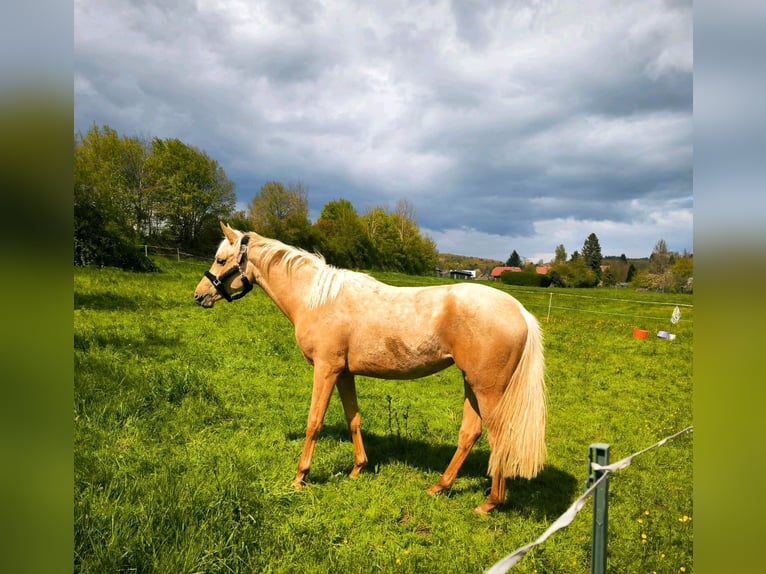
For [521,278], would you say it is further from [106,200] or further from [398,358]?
[398,358]

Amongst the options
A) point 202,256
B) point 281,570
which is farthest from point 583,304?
point 202,256

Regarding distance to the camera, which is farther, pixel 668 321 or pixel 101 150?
pixel 101 150

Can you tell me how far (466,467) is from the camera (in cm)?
440

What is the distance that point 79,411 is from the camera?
4.34m

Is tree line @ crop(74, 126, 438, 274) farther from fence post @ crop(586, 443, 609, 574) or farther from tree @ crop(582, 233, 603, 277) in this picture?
tree @ crop(582, 233, 603, 277)

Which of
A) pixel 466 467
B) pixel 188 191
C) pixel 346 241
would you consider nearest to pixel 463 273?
pixel 346 241

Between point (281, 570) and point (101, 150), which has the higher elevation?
point (101, 150)

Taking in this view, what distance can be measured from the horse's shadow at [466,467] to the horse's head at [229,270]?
6.80ft

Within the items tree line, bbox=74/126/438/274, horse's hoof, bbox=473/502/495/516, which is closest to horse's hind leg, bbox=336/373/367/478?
horse's hoof, bbox=473/502/495/516

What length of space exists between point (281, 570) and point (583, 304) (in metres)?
23.9

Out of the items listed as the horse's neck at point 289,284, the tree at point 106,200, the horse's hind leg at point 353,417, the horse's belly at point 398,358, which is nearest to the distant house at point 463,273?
the tree at point 106,200

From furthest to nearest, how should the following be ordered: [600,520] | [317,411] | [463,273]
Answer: [463,273] → [317,411] → [600,520]

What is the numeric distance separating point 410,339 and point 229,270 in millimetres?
2192
